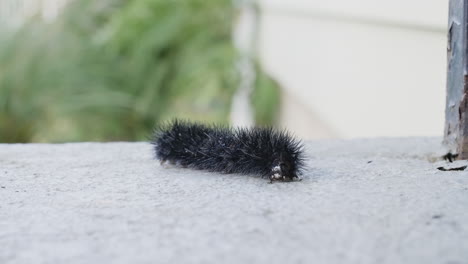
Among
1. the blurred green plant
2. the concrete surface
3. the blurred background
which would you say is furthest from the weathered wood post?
the blurred green plant

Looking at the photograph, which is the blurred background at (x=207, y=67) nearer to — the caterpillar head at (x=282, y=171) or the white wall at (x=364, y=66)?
the white wall at (x=364, y=66)

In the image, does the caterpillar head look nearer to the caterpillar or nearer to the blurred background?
the caterpillar

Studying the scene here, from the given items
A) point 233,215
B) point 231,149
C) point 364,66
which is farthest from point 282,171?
point 364,66

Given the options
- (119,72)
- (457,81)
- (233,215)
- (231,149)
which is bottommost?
(233,215)

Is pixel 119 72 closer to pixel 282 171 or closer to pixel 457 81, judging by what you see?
pixel 457 81

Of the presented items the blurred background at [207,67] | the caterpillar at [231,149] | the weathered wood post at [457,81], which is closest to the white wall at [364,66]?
the blurred background at [207,67]

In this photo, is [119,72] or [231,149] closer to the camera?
[231,149]

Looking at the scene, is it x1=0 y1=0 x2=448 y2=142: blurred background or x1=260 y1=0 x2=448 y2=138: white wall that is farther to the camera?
x1=0 y1=0 x2=448 y2=142: blurred background
